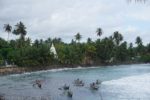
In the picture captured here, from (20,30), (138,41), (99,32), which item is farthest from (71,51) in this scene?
(138,41)

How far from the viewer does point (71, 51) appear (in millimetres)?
136125

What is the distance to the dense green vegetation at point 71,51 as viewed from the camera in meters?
112

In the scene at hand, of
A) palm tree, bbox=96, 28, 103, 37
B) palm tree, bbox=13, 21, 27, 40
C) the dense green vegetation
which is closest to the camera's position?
the dense green vegetation

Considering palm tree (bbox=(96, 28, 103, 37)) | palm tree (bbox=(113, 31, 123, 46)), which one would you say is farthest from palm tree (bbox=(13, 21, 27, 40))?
palm tree (bbox=(113, 31, 123, 46))

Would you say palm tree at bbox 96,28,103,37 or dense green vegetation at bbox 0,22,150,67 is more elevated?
palm tree at bbox 96,28,103,37

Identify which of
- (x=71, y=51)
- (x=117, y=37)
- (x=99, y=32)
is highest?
(x=99, y=32)

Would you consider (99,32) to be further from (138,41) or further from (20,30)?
(20,30)

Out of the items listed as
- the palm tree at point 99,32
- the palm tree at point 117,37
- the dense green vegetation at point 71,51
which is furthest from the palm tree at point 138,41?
the palm tree at point 99,32

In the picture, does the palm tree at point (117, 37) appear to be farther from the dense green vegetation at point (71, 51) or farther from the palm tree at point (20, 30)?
the palm tree at point (20, 30)

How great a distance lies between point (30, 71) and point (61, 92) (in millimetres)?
58348

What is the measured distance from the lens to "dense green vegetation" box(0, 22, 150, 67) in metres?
112

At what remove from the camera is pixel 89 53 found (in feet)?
507

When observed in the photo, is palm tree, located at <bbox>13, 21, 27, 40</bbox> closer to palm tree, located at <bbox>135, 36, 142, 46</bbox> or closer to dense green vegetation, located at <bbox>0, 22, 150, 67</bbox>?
dense green vegetation, located at <bbox>0, 22, 150, 67</bbox>

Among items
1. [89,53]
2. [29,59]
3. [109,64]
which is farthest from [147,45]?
[29,59]
